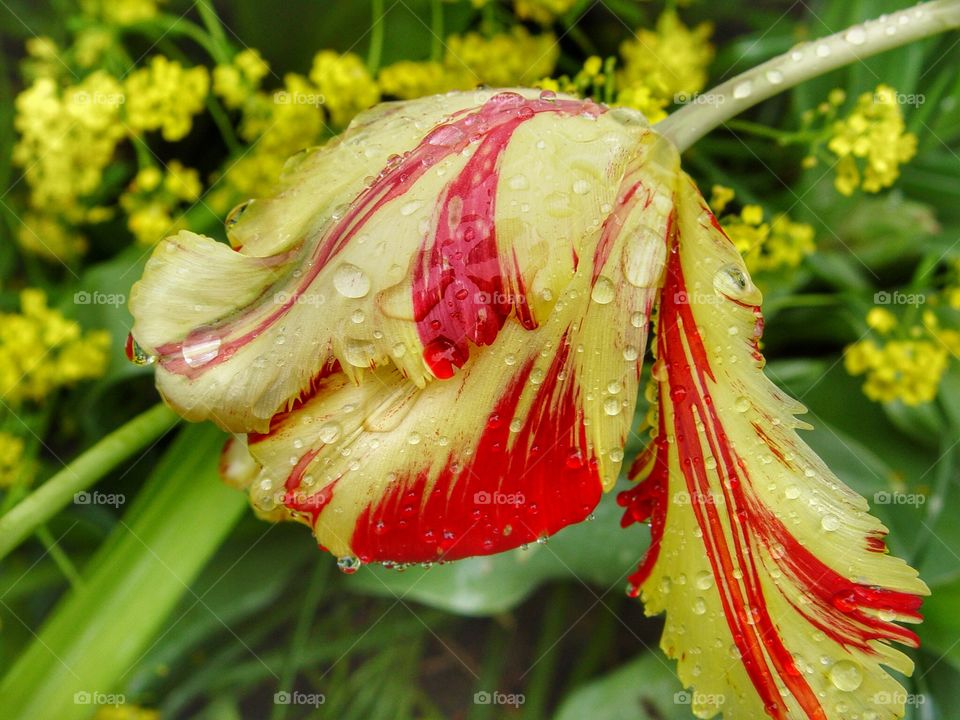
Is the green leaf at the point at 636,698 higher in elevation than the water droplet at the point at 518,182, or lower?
lower

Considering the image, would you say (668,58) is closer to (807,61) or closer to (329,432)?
(807,61)

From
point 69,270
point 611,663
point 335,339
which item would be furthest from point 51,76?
point 611,663

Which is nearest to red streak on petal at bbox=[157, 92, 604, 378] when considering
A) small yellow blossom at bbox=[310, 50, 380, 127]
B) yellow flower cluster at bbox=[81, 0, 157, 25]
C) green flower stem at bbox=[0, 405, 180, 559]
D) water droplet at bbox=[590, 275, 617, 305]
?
water droplet at bbox=[590, 275, 617, 305]

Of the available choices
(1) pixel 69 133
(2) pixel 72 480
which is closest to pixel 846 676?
(2) pixel 72 480

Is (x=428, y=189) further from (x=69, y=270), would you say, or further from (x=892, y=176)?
(x=69, y=270)

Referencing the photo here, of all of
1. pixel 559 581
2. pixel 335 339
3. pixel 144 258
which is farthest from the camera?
pixel 559 581

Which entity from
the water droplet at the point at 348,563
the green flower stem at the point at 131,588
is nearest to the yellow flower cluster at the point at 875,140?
the water droplet at the point at 348,563

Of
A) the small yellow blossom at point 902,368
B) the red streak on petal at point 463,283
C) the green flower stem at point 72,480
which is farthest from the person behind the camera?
the small yellow blossom at point 902,368

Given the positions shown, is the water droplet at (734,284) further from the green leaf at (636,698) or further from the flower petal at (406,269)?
the green leaf at (636,698)
